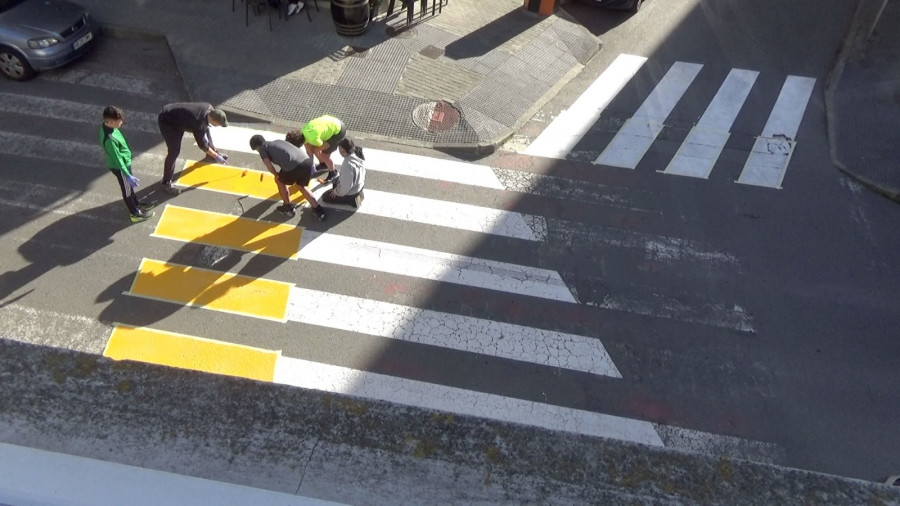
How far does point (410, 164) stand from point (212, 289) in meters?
3.76

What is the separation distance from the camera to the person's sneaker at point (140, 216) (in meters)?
8.35

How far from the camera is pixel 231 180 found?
30.0 feet

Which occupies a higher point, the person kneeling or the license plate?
the license plate

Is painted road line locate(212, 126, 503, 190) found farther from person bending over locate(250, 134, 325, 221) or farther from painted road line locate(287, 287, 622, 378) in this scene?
painted road line locate(287, 287, 622, 378)

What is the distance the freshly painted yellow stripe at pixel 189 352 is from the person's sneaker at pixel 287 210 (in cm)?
230

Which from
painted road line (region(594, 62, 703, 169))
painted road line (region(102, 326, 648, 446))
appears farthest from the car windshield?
painted road line (region(594, 62, 703, 169))

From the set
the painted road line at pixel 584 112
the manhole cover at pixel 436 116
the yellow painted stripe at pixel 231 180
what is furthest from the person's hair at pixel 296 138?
the painted road line at pixel 584 112

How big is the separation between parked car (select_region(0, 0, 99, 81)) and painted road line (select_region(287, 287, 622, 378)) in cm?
681

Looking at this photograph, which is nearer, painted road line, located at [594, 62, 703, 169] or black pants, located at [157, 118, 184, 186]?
black pants, located at [157, 118, 184, 186]

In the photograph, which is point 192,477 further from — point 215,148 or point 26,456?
point 215,148

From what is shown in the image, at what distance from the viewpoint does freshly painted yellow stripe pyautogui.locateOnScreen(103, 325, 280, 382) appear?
6941 mm

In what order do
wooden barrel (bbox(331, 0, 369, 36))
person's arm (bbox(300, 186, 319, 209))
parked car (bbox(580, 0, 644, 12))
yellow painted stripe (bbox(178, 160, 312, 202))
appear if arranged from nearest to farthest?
1. person's arm (bbox(300, 186, 319, 209))
2. yellow painted stripe (bbox(178, 160, 312, 202))
3. wooden barrel (bbox(331, 0, 369, 36))
4. parked car (bbox(580, 0, 644, 12))

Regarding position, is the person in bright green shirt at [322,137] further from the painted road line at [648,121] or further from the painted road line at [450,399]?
the painted road line at [648,121]

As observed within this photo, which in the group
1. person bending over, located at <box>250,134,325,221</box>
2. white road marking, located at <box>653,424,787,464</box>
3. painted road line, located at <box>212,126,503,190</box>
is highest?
person bending over, located at <box>250,134,325,221</box>
